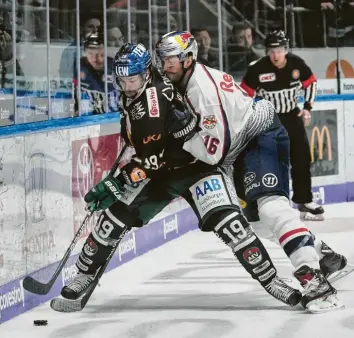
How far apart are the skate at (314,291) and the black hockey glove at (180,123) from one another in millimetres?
725

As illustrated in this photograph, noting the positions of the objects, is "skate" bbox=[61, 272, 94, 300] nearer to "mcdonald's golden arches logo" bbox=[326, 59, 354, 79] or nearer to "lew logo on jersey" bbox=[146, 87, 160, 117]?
"lew logo on jersey" bbox=[146, 87, 160, 117]

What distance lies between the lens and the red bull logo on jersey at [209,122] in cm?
555

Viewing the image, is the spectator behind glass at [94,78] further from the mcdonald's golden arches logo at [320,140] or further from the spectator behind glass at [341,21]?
the spectator behind glass at [341,21]

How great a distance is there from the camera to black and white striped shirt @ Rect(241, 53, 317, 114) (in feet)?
28.7

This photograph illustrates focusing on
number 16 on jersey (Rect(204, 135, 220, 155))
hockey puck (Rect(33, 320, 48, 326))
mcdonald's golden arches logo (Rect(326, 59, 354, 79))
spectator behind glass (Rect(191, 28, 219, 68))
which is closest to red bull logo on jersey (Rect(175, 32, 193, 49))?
number 16 on jersey (Rect(204, 135, 220, 155))

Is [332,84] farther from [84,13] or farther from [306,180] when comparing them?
[84,13]

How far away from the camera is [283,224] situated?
18.4 feet

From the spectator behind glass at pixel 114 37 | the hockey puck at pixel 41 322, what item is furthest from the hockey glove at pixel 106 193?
the spectator behind glass at pixel 114 37

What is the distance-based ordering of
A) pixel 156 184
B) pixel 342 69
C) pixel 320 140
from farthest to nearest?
pixel 342 69 → pixel 320 140 → pixel 156 184

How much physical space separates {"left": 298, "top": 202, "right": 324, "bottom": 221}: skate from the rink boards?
3.32 ft

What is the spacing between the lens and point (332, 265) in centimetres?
616

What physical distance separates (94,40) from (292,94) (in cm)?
179

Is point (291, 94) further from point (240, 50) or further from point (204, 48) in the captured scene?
point (240, 50)

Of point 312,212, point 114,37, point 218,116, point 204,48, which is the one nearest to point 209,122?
point 218,116
